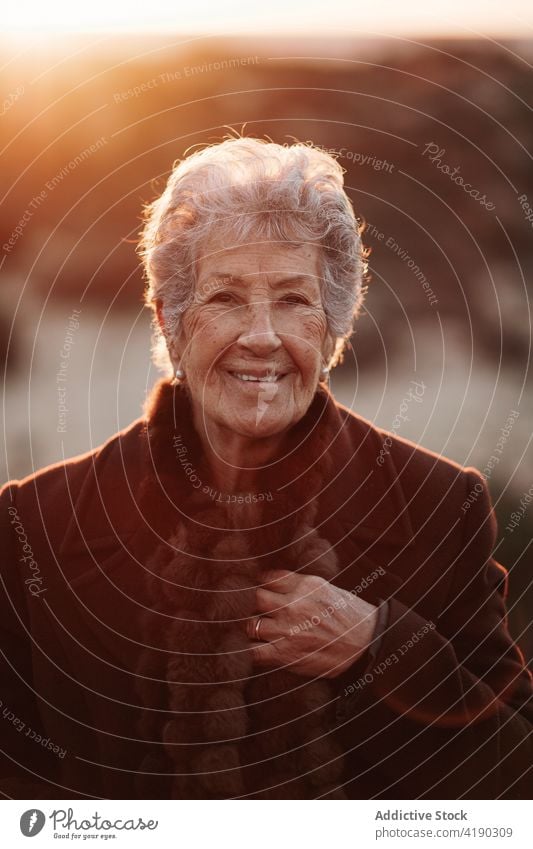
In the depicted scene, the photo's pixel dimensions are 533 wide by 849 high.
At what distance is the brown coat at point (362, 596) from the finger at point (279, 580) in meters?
0.10

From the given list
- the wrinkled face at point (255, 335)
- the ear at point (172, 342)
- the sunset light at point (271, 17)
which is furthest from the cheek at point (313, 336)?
the sunset light at point (271, 17)

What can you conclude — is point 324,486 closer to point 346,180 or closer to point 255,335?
point 255,335

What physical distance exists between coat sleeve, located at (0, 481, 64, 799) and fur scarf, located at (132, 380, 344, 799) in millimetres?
226

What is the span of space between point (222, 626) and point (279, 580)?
0.13 meters

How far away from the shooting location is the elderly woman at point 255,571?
1.52 metres

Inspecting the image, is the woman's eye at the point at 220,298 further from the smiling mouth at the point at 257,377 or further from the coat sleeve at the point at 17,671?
the coat sleeve at the point at 17,671

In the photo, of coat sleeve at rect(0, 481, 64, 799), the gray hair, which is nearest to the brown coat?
coat sleeve at rect(0, 481, 64, 799)

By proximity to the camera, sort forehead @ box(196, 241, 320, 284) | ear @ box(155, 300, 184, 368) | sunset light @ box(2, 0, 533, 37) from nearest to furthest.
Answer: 1. forehead @ box(196, 241, 320, 284)
2. ear @ box(155, 300, 184, 368)
3. sunset light @ box(2, 0, 533, 37)

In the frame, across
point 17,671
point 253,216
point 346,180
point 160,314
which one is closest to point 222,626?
point 17,671

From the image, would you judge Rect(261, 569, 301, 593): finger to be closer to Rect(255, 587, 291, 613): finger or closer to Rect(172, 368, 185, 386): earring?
Rect(255, 587, 291, 613): finger

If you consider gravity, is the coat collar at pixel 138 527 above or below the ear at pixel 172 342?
below

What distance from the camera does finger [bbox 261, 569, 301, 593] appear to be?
1568 mm

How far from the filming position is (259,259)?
4.83ft
